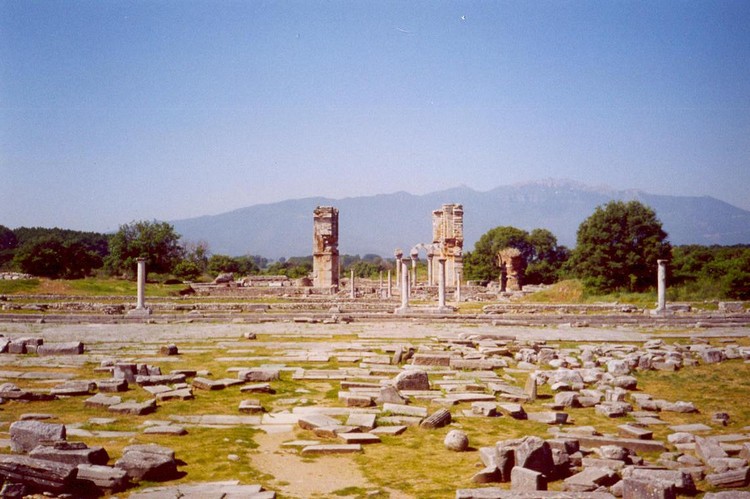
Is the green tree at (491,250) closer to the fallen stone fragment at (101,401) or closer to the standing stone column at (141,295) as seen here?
the standing stone column at (141,295)

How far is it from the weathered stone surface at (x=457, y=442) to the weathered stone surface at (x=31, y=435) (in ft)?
15.1

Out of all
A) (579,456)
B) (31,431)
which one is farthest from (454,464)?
(31,431)

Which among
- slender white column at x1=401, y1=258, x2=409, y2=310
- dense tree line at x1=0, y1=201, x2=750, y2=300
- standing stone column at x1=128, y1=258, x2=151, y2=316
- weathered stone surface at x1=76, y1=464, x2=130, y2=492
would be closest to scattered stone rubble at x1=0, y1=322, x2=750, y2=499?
weathered stone surface at x1=76, y1=464, x2=130, y2=492

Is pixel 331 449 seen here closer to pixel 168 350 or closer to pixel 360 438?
pixel 360 438

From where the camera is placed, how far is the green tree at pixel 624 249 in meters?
45.7

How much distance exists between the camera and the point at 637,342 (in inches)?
762

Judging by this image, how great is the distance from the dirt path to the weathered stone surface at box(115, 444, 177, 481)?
99cm

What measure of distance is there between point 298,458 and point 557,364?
8.63m

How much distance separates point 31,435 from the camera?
7.27 meters

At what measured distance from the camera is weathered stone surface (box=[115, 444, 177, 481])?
665 centimetres

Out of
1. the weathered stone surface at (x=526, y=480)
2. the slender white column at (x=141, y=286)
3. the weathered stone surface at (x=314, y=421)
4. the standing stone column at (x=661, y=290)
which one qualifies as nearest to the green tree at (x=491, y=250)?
the standing stone column at (x=661, y=290)

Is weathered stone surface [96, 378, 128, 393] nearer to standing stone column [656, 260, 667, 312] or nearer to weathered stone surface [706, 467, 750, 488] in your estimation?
weathered stone surface [706, 467, 750, 488]

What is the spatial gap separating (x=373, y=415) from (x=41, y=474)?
4.76m

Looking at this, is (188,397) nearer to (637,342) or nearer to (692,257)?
(637,342)
